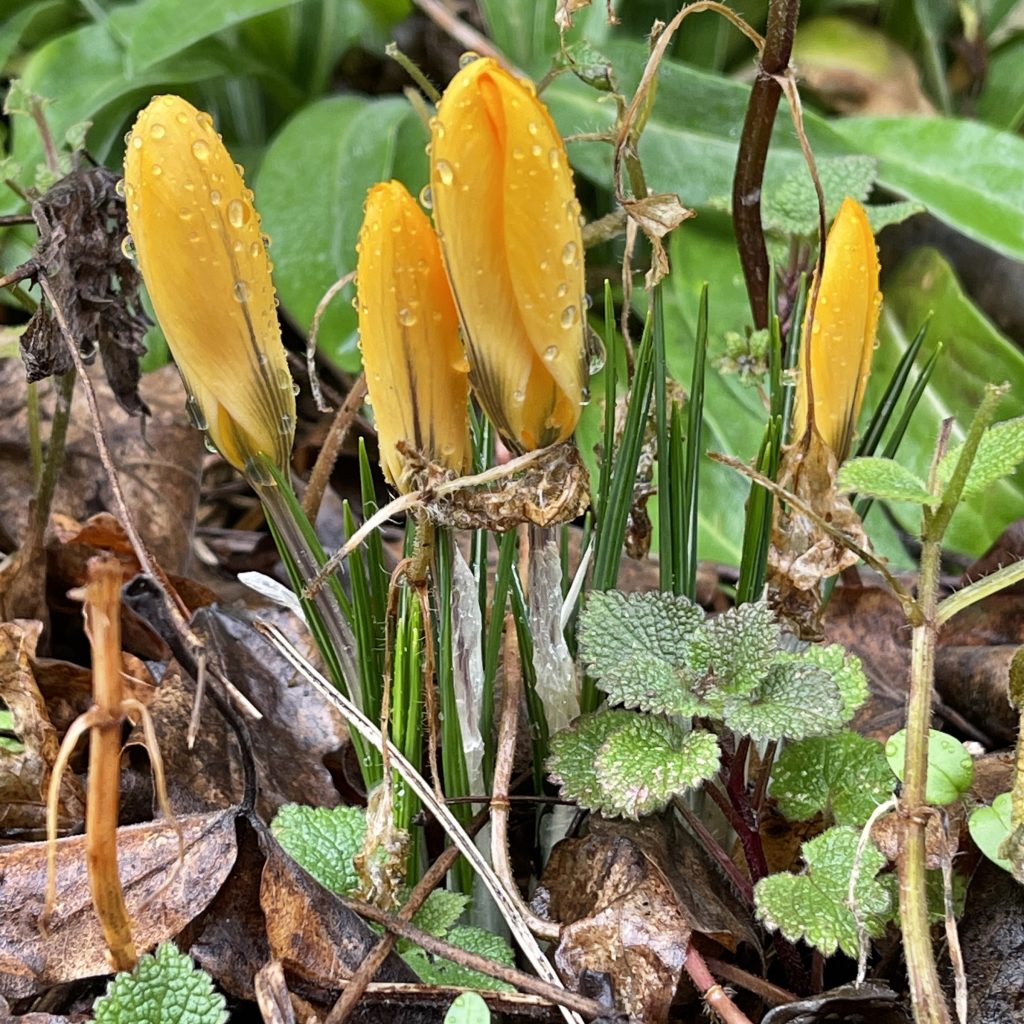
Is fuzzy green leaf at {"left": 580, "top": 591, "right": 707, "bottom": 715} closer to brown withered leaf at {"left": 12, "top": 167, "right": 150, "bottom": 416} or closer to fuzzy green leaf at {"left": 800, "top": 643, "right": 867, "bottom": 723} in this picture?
fuzzy green leaf at {"left": 800, "top": 643, "right": 867, "bottom": 723}

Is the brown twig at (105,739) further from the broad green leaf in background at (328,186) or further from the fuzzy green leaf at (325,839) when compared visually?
the broad green leaf in background at (328,186)

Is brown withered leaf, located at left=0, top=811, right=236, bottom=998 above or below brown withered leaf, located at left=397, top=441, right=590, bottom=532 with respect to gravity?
below

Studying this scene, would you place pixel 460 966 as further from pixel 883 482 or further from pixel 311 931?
pixel 883 482

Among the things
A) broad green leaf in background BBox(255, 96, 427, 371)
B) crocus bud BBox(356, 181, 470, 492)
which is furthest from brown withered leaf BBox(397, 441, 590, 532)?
broad green leaf in background BBox(255, 96, 427, 371)

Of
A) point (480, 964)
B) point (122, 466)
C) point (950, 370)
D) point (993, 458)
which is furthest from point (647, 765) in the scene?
point (950, 370)

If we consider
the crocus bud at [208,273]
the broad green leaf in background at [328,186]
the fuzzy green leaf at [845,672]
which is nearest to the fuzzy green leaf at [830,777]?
the fuzzy green leaf at [845,672]

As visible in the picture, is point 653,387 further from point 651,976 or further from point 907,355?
point 651,976
